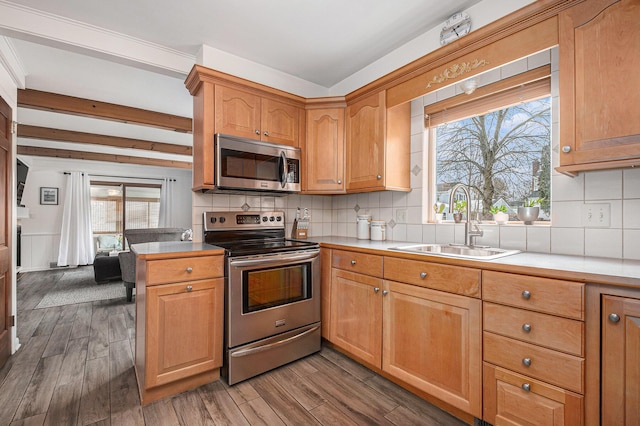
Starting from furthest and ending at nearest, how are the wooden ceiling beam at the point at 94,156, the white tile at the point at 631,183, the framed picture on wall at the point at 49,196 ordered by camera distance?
1. the framed picture on wall at the point at 49,196
2. the wooden ceiling beam at the point at 94,156
3. the white tile at the point at 631,183

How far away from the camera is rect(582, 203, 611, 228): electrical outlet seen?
1538mm

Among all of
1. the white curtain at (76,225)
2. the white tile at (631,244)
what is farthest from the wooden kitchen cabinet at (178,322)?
the white curtain at (76,225)

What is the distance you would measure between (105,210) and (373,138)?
23.4ft

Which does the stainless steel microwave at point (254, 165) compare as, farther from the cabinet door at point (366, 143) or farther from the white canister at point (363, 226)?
the white canister at point (363, 226)

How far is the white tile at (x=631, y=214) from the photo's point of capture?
57.3 inches

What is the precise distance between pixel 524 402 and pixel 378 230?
152 centimetres

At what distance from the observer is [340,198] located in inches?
125

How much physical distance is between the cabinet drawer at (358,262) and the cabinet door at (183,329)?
85 centimetres

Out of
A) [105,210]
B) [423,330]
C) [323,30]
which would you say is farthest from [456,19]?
[105,210]

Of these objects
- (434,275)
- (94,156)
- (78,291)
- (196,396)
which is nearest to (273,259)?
(196,396)

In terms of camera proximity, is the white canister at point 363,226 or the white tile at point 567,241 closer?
the white tile at point 567,241

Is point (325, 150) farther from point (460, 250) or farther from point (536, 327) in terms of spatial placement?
point (536, 327)

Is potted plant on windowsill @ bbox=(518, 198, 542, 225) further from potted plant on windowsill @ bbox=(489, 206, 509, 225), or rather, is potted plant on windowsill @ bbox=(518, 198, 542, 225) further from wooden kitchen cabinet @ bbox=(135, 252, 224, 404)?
wooden kitchen cabinet @ bbox=(135, 252, 224, 404)

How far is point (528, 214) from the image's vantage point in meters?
1.83
